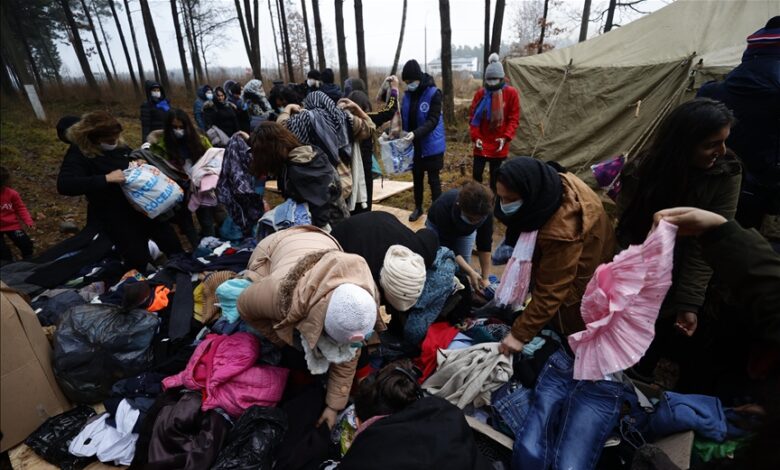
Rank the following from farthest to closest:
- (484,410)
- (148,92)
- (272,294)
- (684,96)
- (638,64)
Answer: (148,92), (638,64), (684,96), (484,410), (272,294)

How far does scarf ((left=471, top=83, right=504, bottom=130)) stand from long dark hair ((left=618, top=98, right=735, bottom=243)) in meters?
2.71

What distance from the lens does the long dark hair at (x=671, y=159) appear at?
1.60 meters

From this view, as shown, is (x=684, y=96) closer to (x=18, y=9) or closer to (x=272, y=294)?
(x=272, y=294)

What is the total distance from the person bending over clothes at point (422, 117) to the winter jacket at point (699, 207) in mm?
2635

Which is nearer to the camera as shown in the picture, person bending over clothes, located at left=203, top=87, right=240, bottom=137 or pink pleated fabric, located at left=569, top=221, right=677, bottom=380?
pink pleated fabric, located at left=569, top=221, right=677, bottom=380

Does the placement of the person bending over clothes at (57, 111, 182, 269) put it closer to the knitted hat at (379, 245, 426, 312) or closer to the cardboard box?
the cardboard box

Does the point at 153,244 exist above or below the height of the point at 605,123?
below

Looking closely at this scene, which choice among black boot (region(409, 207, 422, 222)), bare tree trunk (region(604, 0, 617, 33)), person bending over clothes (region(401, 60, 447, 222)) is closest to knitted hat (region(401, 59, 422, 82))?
person bending over clothes (region(401, 60, 447, 222))

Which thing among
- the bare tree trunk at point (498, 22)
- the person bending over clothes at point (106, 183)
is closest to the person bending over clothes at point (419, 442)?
the person bending over clothes at point (106, 183)

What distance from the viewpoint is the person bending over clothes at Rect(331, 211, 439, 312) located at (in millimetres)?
1965

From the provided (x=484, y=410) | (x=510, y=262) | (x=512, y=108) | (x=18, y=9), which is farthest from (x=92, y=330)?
(x=18, y=9)

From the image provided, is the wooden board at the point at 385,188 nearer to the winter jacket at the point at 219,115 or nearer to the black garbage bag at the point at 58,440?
the winter jacket at the point at 219,115

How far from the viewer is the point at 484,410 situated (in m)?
1.95

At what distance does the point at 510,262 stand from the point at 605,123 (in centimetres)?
486
